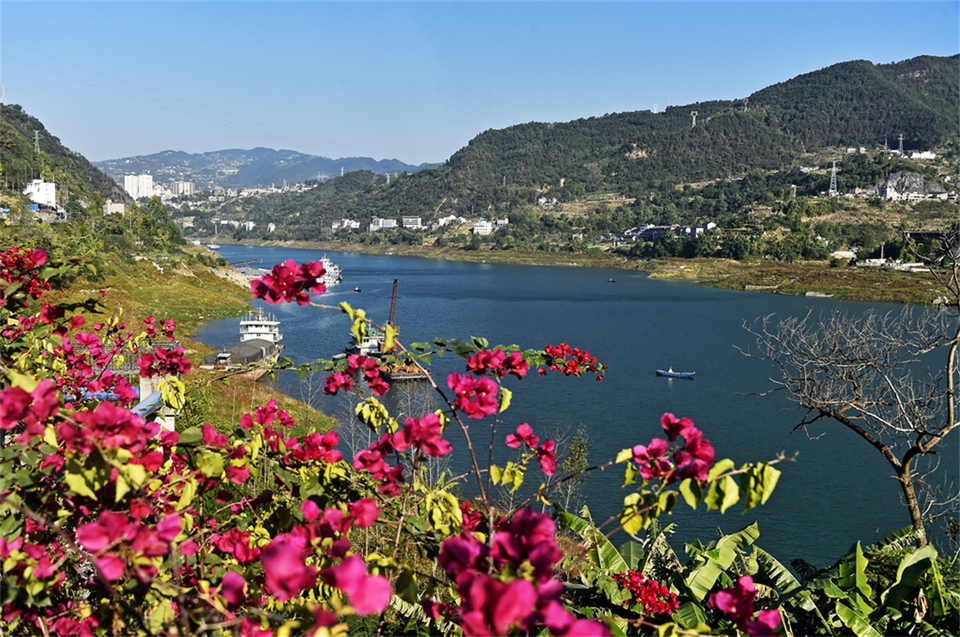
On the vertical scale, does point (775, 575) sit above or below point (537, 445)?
below

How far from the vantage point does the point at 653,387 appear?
18391 mm

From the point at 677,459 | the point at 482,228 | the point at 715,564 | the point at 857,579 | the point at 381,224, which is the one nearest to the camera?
the point at 677,459

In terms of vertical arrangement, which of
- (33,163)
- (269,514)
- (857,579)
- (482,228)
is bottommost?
(857,579)

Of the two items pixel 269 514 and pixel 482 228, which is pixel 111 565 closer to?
pixel 269 514

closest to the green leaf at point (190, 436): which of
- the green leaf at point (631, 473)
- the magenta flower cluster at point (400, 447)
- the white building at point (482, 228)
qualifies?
the magenta flower cluster at point (400, 447)

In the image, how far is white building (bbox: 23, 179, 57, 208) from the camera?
38969mm

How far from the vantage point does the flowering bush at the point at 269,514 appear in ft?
3.56

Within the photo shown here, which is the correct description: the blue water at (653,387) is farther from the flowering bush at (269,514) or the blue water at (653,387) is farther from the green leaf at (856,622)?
the green leaf at (856,622)

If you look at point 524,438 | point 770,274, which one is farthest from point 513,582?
point 770,274

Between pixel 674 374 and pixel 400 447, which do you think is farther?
pixel 674 374

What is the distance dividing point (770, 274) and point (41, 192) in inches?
1723

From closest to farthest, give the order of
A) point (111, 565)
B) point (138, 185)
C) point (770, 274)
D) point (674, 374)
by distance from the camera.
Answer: point (111, 565), point (674, 374), point (770, 274), point (138, 185)

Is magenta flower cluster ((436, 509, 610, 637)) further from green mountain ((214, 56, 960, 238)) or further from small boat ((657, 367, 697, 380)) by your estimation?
green mountain ((214, 56, 960, 238))

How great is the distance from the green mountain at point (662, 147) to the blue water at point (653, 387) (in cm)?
4816
